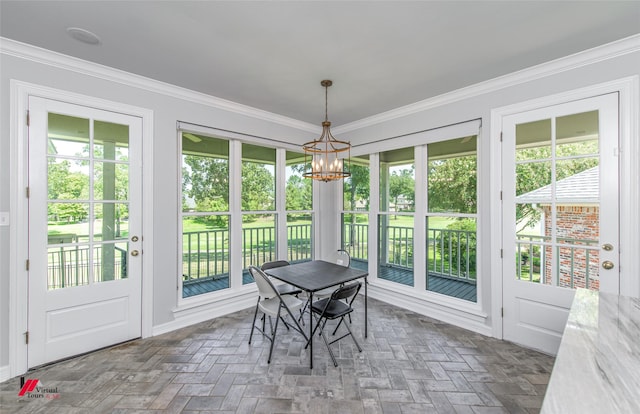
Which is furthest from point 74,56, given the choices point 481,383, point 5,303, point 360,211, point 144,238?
point 481,383

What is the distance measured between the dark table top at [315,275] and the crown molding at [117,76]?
217cm

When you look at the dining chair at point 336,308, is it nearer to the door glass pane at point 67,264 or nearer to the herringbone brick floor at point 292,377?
the herringbone brick floor at point 292,377

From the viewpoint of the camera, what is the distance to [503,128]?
111 inches

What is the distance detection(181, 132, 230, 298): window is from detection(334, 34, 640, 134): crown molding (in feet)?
8.14

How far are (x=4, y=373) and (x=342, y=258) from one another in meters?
3.25

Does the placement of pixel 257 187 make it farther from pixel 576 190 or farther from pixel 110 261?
pixel 576 190

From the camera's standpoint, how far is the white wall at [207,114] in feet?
7.14

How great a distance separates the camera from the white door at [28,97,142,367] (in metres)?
2.31

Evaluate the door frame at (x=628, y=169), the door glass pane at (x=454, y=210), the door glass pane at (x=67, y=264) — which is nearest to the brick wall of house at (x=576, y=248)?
the door frame at (x=628, y=169)

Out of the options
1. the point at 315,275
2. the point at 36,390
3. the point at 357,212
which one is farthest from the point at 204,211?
the point at 357,212

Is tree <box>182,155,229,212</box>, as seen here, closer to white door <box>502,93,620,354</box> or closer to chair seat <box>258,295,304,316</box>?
chair seat <box>258,295,304,316</box>

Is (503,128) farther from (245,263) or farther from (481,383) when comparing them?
(245,263)

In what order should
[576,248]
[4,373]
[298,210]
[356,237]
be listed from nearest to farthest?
[4,373] < [576,248] < [298,210] < [356,237]

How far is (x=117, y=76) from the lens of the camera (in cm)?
263
